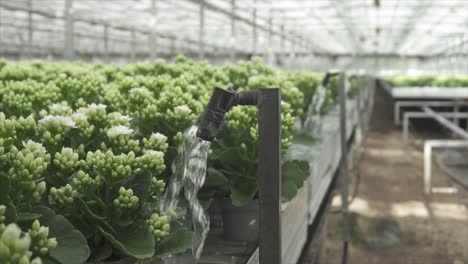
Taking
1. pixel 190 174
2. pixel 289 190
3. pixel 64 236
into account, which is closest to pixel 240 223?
pixel 289 190

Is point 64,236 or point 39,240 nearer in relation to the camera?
point 39,240

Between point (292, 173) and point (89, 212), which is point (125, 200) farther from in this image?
point (292, 173)

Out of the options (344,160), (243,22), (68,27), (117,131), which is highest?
(243,22)

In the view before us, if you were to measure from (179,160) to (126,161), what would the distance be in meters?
0.36

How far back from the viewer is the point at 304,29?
2958 centimetres

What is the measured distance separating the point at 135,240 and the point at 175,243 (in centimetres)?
9

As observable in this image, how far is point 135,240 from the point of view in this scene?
1212 millimetres

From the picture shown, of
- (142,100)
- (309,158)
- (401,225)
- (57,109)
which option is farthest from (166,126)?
(401,225)

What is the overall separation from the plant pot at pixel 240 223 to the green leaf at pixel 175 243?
0.59 metres

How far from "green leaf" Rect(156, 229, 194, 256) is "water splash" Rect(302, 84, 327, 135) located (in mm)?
2793

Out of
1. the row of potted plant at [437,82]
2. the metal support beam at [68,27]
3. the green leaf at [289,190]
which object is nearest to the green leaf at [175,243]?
the green leaf at [289,190]

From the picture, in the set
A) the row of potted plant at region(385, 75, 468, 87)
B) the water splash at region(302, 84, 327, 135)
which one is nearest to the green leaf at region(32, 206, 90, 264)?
the water splash at region(302, 84, 327, 135)

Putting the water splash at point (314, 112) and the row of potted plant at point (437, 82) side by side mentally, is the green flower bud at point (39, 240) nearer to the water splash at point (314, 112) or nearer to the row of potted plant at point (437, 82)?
the water splash at point (314, 112)

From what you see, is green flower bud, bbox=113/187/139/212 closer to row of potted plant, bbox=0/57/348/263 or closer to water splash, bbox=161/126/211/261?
row of potted plant, bbox=0/57/348/263
